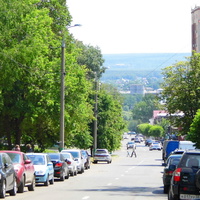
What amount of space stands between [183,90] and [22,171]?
170 feet

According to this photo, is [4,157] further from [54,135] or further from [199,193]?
[54,135]

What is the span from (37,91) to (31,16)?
651 cm

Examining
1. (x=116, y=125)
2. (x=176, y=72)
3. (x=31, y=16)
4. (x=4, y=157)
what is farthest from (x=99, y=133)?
(x=4, y=157)

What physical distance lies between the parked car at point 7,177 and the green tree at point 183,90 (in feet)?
170

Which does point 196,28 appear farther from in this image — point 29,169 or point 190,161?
point 190,161

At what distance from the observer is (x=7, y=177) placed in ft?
79.2

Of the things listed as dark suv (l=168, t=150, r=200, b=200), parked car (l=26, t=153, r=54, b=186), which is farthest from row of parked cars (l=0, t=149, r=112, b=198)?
dark suv (l=168, t=150, r=200, b=200)

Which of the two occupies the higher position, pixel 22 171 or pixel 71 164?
pixel 22 171

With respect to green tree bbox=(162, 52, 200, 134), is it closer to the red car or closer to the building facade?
the red car

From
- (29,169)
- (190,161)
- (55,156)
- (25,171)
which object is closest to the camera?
(190,161)

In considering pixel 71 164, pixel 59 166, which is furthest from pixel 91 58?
pixel 59 166

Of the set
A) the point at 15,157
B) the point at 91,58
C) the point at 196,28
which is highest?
the point at 196,28

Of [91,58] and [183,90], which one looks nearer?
A: [183,90]

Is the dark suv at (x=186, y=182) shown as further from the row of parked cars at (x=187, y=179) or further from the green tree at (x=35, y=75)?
the green tree at (x=35, y=75)
